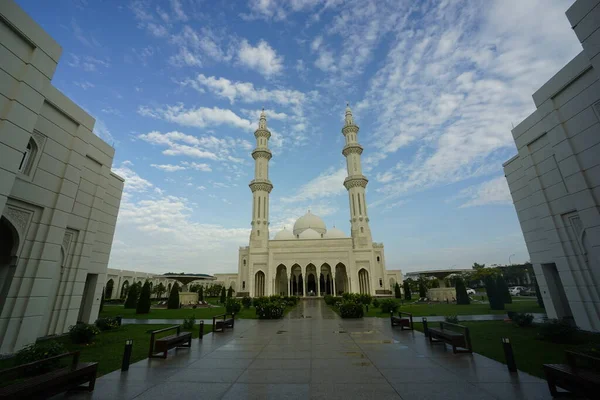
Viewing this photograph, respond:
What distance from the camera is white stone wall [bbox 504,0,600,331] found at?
10.1 meters

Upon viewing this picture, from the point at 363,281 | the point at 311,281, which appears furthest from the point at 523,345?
the point at 311,281

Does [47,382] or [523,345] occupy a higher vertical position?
[47,382]

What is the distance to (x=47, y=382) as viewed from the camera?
15.6 ft

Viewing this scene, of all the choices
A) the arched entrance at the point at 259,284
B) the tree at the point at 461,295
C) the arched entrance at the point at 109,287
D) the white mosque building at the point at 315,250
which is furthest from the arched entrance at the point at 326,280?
the arched entrance at the point at 109,287

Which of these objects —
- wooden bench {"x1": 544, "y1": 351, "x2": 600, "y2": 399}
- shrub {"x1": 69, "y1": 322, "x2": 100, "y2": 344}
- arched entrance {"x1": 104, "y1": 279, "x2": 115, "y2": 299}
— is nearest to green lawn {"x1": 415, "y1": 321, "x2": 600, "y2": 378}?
wooden bench {"x1": 544, "y1": 351, "x2": 600, "y2": 399}

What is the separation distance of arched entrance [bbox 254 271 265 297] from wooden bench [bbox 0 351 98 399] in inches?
1547

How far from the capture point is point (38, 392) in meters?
4.62

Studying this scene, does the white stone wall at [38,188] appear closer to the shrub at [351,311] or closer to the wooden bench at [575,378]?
the wooden bench at [575,378]

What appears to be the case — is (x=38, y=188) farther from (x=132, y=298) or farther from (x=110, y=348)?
(x=132, y=298)

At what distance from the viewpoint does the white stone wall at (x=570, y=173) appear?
10.1 metres

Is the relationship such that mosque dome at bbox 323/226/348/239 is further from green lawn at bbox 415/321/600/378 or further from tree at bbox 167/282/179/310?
green lawn at bbox 415/321/600/378

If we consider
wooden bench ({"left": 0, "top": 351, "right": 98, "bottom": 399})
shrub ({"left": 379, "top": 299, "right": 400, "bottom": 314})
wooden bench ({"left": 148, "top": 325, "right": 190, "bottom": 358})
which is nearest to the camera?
wooden bench ({"left": 0, "top": 351, "right": 98, "bottom": 399})

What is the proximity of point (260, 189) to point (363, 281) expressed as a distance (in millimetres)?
21740

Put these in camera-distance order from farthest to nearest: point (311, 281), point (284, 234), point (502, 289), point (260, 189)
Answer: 1. point (284, 234)
2. point (311, 281)
3. point (260, 189)
4. point (502, 289)
